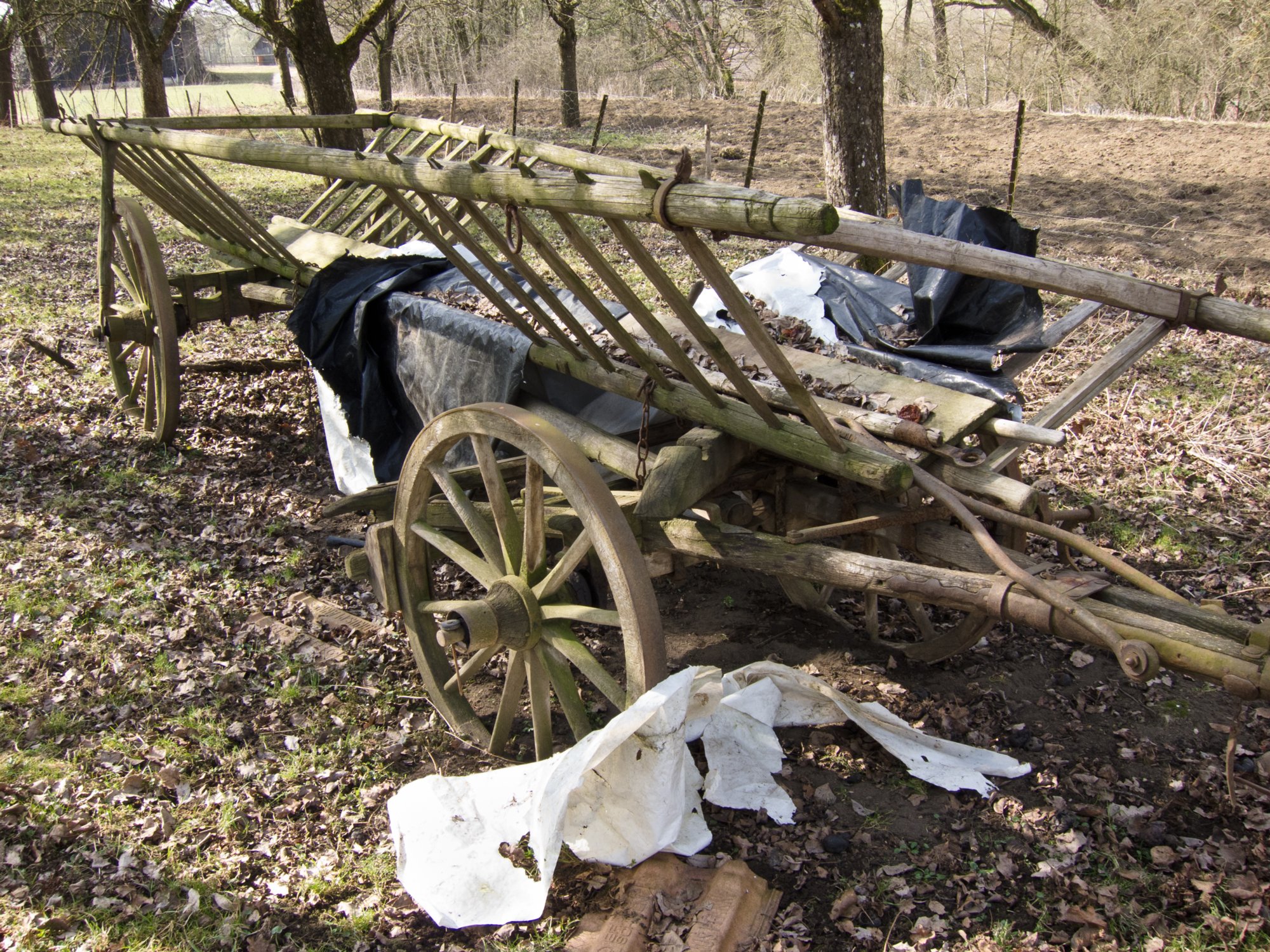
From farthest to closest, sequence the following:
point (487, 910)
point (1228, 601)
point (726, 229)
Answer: point (1228, 601) < point (487, 910) < point (726, 229)

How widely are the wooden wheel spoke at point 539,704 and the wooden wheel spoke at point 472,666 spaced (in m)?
0.15

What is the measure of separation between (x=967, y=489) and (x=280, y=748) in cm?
257

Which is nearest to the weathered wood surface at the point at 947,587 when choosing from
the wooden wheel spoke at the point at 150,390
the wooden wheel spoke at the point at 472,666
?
the wooden wheel spoke at the point at 472,666

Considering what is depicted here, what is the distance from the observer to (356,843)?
10.0ft

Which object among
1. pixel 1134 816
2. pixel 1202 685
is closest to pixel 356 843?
pixel 1134 816

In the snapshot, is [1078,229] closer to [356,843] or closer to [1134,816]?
[1134,816]

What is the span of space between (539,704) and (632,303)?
133 cm

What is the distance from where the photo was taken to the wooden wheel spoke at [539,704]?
309 cm

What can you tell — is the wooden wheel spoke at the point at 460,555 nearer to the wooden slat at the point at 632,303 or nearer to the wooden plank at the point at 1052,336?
the wooden slat at the point at 632,303

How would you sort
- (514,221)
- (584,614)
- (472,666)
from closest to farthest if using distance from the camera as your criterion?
(584,614) → (514,221) → (472,666)

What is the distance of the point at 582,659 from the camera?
114 inches

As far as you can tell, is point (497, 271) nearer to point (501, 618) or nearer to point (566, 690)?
point (501, 618)

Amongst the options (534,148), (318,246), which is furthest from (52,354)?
Answer: (534,148)

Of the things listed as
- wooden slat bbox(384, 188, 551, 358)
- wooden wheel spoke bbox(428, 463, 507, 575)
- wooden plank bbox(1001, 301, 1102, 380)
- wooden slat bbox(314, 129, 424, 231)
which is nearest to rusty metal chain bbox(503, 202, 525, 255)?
wooden slat bbox(384, 188, 551, 358)
